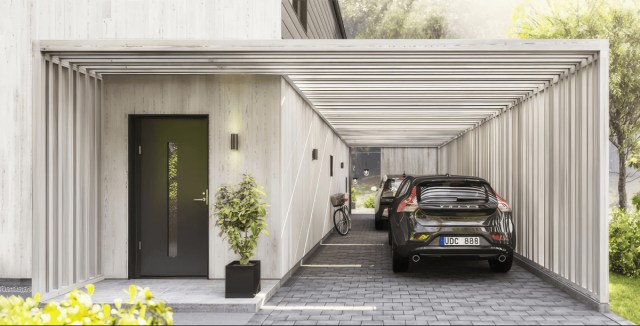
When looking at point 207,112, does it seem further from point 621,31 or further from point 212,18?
point 621,31

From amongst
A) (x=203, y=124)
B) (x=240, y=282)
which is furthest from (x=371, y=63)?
(x=240, y=282)

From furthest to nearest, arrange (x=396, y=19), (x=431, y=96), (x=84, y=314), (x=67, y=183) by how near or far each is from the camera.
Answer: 1. (x=396, y=19)
2. (x=431, y=96)
3. (x=67, y=183)
4. (x=84, y=314)

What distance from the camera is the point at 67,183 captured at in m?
7.25

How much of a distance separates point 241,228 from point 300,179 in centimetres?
264

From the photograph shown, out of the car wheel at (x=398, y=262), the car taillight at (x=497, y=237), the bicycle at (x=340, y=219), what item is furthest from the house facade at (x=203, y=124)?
the bicycle at (x=340, y=219)

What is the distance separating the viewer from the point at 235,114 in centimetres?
811

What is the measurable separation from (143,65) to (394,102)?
4.64 meters

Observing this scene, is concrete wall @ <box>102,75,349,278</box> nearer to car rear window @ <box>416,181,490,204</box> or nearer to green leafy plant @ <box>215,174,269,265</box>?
green leafy plant @ <box>215,174,269,265</box>

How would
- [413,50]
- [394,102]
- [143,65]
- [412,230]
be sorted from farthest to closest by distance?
[394,102] < [412,230] < [143,65] < [413,50]

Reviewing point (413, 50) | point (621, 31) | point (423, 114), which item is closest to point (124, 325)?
point (413, 50)

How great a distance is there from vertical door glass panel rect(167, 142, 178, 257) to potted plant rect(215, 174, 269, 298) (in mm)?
1482

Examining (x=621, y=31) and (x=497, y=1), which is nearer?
(x=621, y=31)

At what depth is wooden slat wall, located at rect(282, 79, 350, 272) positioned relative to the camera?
8172mm

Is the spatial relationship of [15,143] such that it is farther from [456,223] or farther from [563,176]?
[563,176]
